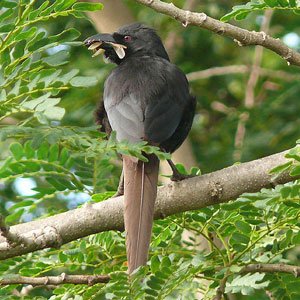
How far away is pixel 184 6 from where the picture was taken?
23.8 ft

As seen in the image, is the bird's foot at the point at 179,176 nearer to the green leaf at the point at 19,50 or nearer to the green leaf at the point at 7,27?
the green leaf at the point at 19,50

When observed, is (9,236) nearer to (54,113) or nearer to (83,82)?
(54,113)

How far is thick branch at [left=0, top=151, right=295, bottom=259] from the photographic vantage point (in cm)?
309

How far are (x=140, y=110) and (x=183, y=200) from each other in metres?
0.99

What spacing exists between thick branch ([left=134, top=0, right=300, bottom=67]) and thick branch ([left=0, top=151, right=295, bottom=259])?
1.77 ft

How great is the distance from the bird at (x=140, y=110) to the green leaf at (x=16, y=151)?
0.59 meters

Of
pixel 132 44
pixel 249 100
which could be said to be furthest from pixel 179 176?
pixel 249 100

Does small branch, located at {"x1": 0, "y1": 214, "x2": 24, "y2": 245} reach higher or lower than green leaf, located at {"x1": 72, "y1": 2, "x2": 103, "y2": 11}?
lower

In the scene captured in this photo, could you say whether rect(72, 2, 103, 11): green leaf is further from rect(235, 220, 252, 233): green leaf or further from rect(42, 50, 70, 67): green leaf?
rect(235, 220, 252, 233): green leaf

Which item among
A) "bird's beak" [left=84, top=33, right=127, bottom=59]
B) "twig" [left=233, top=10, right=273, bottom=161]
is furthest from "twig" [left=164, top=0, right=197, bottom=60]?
"bird's beak" [left=84, top=33, right=127, bottom=59]

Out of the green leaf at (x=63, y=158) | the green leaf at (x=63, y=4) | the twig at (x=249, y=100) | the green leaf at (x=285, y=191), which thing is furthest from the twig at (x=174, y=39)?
the green leaf at (x=285, y=191)

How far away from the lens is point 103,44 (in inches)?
174

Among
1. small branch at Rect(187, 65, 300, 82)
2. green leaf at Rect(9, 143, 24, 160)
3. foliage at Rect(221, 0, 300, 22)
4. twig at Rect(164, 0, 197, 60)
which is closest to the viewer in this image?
foliage at Rect(221, 0, 300, 22)

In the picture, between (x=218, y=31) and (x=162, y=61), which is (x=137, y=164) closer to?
(x=218, y=31)
